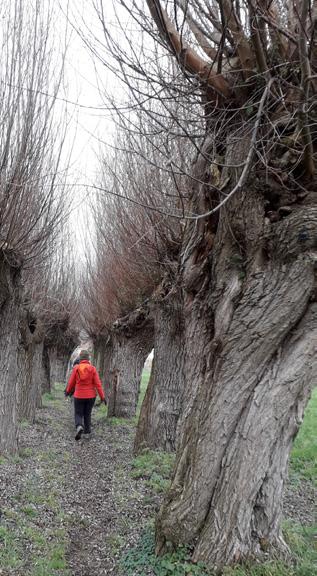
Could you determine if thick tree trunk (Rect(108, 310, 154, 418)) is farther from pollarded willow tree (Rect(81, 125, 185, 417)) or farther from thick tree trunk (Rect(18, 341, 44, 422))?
thick tree trunk (Rect(18, 341, 44, 422))

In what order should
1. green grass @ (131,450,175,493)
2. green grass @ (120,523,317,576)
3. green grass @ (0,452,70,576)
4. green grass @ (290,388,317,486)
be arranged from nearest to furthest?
1. green grass @ (120,523,317,576)
2. green grass @ (0,452,70,576)
3. green grass @ (131,450,175,493)
4. green grass @ (290,388,317,486)

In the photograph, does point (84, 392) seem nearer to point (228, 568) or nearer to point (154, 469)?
point (154, 469)

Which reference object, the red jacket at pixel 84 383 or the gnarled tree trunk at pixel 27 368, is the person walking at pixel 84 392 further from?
the gnarled tree trunk at pixel 27 368

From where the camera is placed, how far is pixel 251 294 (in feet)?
12.0

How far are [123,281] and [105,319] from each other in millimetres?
5332

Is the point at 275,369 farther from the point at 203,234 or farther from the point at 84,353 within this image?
the point at 84,353

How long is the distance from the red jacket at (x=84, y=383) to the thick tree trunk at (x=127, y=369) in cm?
170

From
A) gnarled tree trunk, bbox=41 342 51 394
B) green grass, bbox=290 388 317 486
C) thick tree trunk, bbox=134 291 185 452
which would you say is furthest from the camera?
gnarled tree trunk, bbox=41 342 51 394

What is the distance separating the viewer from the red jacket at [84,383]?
10273 mm

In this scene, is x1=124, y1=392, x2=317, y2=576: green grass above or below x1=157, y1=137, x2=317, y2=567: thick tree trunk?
below

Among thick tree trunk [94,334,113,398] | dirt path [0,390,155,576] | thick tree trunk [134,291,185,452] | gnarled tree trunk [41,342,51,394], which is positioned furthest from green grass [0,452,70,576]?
gnarled tree trunk [41,342,51,394]

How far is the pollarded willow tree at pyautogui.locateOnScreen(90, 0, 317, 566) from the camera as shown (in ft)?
11.4

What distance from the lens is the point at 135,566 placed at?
3816 mm

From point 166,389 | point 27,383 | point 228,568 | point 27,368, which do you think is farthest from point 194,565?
point 27,368
